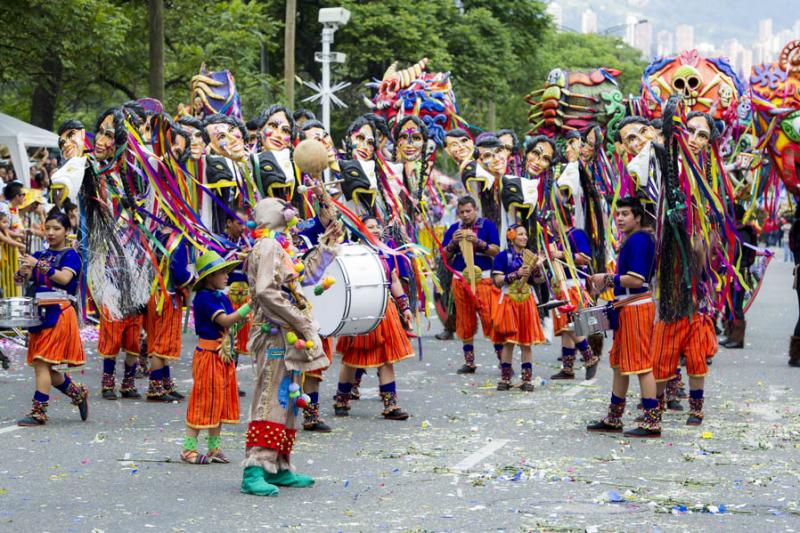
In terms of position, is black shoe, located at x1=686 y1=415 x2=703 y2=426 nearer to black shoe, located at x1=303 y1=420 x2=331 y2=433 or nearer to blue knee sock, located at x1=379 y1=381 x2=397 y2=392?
blue knee sock, located at x1=379 y1=381 x2=397 y2=392

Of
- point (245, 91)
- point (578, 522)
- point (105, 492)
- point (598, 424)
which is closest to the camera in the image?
point (578, 522)

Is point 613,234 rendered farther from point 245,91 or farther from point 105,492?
point 245,91

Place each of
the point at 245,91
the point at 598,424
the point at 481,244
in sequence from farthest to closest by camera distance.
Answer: the point at 245,91
the point at 481,244
the point at 598,424

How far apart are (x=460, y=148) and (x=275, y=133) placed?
3860 mm

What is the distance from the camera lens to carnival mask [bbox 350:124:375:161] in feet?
38.0

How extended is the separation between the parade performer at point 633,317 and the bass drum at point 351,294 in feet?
4.92

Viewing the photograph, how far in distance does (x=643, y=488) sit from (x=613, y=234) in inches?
236

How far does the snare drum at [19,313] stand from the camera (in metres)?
9.95

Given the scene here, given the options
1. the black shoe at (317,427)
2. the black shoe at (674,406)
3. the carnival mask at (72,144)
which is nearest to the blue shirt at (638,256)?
the black shoe at (674,406)

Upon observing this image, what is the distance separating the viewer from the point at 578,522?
7164 millimetres

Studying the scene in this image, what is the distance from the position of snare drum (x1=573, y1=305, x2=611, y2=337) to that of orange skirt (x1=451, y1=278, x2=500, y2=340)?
2.93 m

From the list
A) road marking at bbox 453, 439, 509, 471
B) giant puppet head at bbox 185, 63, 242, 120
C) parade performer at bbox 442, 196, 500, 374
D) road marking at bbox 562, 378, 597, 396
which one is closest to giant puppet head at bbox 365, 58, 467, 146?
giant puppet head at bbox 185, 63, 242, 120

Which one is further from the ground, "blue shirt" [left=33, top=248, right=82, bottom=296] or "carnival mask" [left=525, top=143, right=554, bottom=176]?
"carnival mask" [left=525, top=143, right=554, bottom=176]

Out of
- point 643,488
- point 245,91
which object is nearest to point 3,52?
point 245,91
